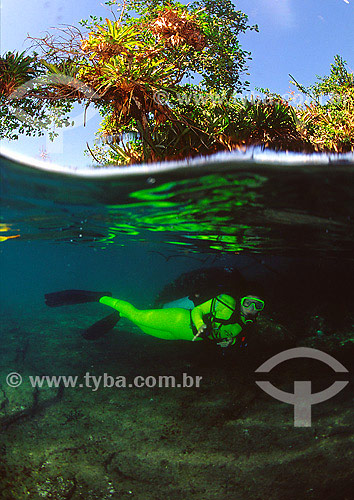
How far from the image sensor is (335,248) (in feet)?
42.8

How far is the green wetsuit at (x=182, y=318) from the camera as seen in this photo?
7047mm

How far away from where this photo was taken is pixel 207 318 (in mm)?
7105

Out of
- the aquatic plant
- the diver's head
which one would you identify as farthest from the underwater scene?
the aquatic plant

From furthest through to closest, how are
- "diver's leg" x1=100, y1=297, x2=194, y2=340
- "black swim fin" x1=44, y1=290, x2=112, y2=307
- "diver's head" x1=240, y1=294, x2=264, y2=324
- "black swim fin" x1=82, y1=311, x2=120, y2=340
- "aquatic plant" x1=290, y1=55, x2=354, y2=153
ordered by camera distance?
"aquatic plant" x1=290, y1=55, x2=354, y2=153 < "black swim fin" x1=44, y1=290, x2=112, y2=307 < "black swim fin" x1=82, y1=311, x2=120, y2=340 < "diver's leg" x1=100, y1=297, x2=194, y2=340 < "diver's head" x1=240, y1=294, x2=264, y2=324

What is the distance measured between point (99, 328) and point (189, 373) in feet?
9.21

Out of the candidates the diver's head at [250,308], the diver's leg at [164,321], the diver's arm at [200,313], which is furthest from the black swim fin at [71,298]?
the diver's head at [250,308]

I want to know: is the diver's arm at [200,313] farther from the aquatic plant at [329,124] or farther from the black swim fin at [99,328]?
the aquatic plant at [329,124]

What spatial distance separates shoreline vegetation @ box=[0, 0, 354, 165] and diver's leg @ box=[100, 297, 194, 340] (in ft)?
13.0

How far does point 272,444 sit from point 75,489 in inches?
128

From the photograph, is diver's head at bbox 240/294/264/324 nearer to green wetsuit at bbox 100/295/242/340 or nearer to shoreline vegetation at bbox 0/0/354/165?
green wetsuit at bbox 100/295/242/340

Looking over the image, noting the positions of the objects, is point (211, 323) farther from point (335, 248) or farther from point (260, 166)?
point (335, 248)

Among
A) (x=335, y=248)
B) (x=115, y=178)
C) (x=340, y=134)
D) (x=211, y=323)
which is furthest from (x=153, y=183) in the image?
(x=340, y=134)

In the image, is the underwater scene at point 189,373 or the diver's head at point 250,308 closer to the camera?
the underwater scene at point 189,373

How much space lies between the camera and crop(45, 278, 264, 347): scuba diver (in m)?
6.91
